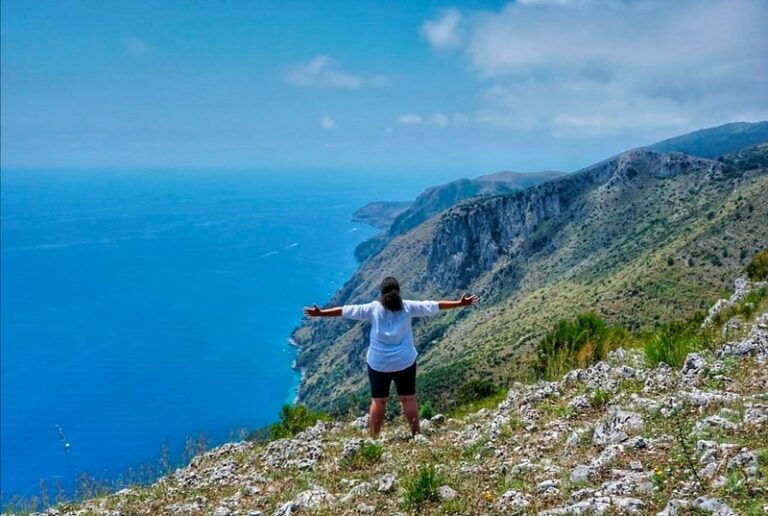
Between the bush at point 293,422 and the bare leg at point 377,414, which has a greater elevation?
the bare leg at point 377,414

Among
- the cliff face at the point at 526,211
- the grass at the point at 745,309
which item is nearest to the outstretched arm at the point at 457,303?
the grass at the point at 745,309

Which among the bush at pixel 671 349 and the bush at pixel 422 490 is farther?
the bush at pixel 671 349

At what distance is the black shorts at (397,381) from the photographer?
758 centimetres

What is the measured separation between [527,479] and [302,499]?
2.22 meters

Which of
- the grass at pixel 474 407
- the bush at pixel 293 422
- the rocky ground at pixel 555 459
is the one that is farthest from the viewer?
the bush at pixel 293 422

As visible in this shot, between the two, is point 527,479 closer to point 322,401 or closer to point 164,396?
point 322,401

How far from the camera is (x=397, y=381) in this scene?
25.0 ft

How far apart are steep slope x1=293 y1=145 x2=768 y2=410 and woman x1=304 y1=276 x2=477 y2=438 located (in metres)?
2.29

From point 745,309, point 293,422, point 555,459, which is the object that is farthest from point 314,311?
point 745,309

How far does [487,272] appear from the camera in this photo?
14388 centimetres

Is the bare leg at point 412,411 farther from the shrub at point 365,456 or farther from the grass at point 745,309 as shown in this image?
the grass at point 745,309

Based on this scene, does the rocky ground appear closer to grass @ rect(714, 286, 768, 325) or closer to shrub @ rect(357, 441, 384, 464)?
shrub @ rect(357, 441, 384, 464)

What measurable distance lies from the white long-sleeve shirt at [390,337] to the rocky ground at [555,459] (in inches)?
42.8

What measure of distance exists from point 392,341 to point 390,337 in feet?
0.22
